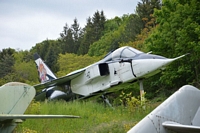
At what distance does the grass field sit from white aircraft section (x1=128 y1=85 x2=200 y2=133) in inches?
179

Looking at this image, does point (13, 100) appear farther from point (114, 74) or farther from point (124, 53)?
point (124, 53)

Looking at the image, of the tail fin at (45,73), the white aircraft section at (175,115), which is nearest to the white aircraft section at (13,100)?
the white aircraft section at (175,115)

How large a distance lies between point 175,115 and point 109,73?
10.6 meters

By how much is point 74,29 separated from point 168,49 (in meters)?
54.0

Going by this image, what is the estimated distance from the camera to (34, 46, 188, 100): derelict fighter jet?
13.5 m

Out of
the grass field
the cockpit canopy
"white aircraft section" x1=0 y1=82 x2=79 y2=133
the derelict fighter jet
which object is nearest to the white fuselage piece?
the derelict fighter jet

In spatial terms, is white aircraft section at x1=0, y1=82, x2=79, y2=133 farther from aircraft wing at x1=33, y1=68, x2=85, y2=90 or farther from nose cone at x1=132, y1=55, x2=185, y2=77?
aircraft wing at x1=33, y1=68, x2=85, y2=90

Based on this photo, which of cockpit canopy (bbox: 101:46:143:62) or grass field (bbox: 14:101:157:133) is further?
cockpit canopy (bbox: 101:46:143:62)

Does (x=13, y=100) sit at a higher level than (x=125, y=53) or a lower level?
lower

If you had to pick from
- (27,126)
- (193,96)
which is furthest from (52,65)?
(193,96)

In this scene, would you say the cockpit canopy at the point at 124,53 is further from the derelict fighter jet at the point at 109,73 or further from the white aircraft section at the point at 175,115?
the white aircraft section at the point at 175,115

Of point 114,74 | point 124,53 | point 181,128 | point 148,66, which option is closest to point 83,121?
point 148,66

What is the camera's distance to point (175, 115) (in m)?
4.08

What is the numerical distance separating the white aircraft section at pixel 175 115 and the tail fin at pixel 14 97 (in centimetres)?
492
